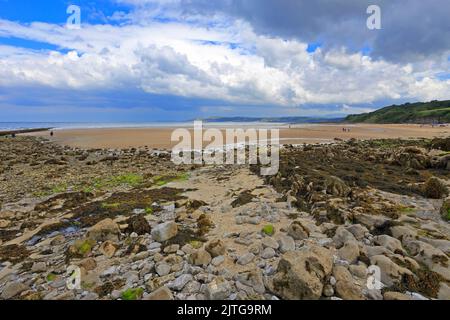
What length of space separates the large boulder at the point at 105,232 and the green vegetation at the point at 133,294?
117 inches

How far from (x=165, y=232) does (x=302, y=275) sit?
4288 millimetres

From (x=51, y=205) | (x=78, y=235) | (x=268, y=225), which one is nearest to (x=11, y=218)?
(x=51, y=205)

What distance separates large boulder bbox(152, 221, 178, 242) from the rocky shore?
0.13 ft

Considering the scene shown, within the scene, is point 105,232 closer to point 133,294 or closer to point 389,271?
point 133,294

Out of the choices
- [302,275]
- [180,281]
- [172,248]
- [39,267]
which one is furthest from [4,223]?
[302,275]

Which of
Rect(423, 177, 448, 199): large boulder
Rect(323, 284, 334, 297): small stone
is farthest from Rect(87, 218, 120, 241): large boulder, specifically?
Rect(423, 177, 448, 199): large boulder

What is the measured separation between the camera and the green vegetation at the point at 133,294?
213 inches

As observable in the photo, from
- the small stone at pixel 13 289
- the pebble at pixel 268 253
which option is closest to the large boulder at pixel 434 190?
the pebble at pixel 268 253

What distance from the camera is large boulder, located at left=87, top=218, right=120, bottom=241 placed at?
8.09m

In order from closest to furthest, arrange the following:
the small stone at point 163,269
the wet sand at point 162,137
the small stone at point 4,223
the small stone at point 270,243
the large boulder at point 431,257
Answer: the large boulder at point 431,257
the small stone at point 163,269
the small stone at point 270,243
the small stone at point 4,223
the wet sand at point 162,137

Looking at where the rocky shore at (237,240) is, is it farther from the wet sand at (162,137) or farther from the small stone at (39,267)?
the wet sand at (162,137)

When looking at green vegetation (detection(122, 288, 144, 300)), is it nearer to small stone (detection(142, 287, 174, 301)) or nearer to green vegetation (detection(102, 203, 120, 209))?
small stone (detection(142, 287, 174, 301))
